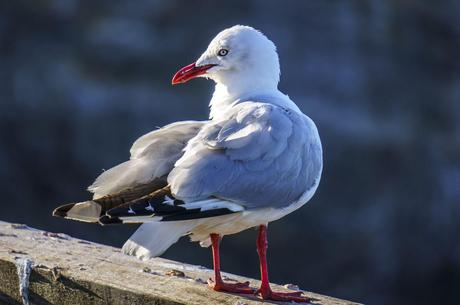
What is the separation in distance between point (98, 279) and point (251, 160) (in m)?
0.66

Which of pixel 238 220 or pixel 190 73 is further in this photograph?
pixel 190 73

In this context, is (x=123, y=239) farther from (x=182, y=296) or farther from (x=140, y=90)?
(x=182, y=296)

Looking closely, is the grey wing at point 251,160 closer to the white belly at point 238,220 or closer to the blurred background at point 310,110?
the white belly at point 238,220

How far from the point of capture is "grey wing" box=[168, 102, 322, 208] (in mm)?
3682

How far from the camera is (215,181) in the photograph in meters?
3.69

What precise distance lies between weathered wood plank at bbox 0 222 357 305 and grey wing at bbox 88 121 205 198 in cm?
29

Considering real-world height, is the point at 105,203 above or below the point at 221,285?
above

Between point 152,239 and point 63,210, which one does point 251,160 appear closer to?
point 152,239

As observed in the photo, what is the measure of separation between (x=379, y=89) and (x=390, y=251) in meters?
1.53

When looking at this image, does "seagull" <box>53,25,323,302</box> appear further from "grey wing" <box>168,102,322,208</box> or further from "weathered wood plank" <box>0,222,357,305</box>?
"weathered wood plank" <box>0,222,357,305</box>

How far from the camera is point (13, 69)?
10195mm

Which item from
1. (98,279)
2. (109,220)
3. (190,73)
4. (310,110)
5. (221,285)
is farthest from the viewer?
(310,110)

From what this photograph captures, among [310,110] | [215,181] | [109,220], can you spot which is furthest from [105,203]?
[310,110]

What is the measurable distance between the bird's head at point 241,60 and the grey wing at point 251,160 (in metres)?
0.30
